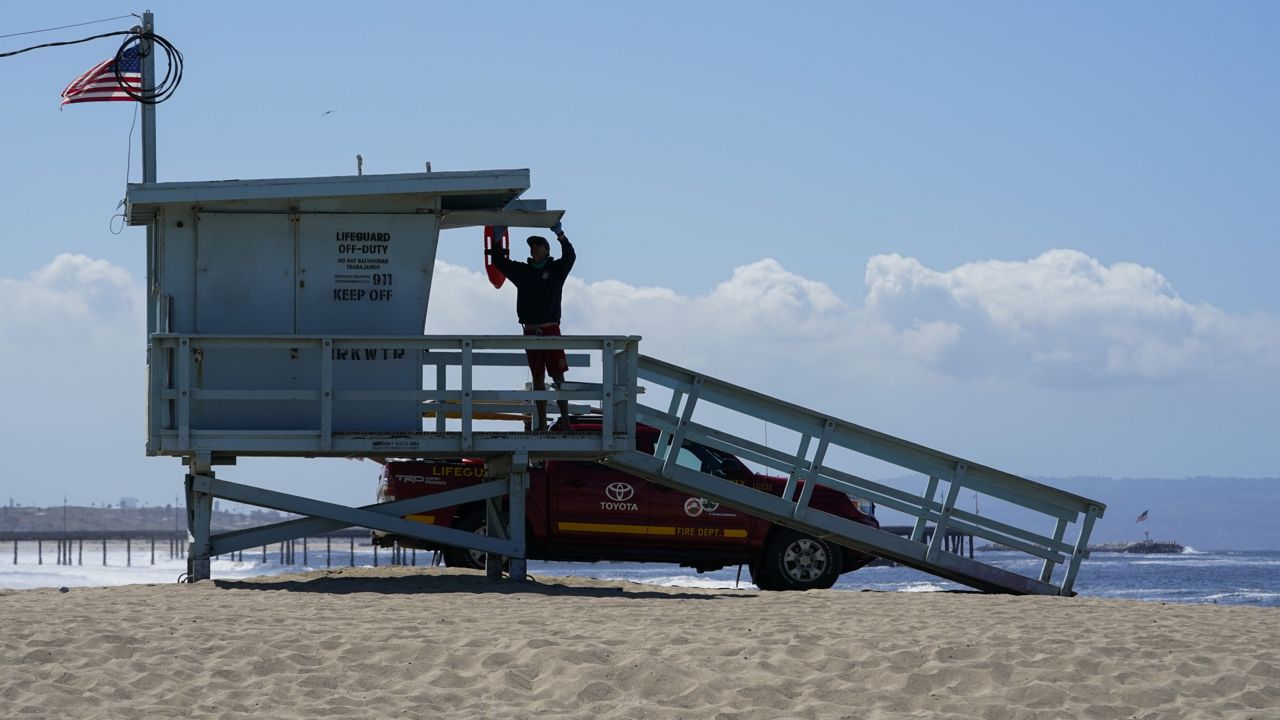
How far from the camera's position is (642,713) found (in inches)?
317

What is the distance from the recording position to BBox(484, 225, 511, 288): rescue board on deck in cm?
1498

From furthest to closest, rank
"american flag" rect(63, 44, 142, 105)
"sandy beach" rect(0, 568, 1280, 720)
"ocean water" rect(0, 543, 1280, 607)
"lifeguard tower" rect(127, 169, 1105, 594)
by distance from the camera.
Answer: "ocean water" rect(0, 543, 1280, 607) → "american flag" rect(63, 44, 142, 105) → "lifeguard tower" rect(127, 169, 1105, 594) → "sandy beach" rect(0, 568, 1280, 720)

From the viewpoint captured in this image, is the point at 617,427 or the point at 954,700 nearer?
the point at 954,700

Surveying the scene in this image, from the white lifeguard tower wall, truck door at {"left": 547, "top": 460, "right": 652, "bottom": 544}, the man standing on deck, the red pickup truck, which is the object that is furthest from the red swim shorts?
truck door at {"left": 547, "top": 460, "right": 652, "bottom": 544}

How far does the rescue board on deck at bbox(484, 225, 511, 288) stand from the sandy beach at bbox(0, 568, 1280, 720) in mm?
4251

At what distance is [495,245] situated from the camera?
1532 centimetres

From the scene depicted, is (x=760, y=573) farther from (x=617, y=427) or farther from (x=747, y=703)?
(x=747, y=703)

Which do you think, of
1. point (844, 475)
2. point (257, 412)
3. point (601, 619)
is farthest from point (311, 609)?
point (844, 475)

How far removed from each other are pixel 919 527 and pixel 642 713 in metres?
8.08

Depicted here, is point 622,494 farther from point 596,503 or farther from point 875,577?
point 875,577

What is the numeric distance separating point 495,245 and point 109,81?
13.4ft

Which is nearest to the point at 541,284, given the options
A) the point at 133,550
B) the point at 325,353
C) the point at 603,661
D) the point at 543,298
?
the point at 543,298

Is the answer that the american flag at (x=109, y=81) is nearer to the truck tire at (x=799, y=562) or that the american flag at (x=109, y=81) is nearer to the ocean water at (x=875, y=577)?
the truck tire at (x=799, y=562)

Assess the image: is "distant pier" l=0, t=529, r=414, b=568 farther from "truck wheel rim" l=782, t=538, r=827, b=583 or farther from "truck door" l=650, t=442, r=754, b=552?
"truck wheel rim" l=782, t=538, r=827, b=583
